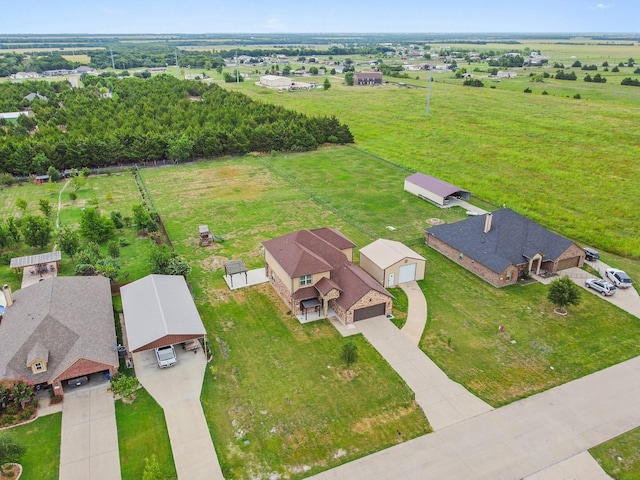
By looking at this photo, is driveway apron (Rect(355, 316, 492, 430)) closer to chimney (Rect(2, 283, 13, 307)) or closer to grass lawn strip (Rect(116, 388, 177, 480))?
grass lawn strip (Rect(116, 388, 177, 480))

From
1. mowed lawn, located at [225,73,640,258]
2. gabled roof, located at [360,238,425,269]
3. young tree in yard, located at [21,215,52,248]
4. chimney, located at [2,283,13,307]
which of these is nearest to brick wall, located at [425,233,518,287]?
gabled roof, located at [360,238,425,269]

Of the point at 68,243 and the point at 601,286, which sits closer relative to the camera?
the point at 601,286

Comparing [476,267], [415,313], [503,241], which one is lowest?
[415,313]

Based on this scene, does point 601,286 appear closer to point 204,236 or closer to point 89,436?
point 204,236

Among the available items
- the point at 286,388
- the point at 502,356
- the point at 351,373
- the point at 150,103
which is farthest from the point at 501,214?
the point at 150,103

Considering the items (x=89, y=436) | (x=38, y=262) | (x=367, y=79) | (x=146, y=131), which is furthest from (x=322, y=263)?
(x=367, y=79)

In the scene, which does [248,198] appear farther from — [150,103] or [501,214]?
[150,103]

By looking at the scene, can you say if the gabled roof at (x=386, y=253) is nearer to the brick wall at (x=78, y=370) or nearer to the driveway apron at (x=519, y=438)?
the driveway apron at (x=519, y=438)
